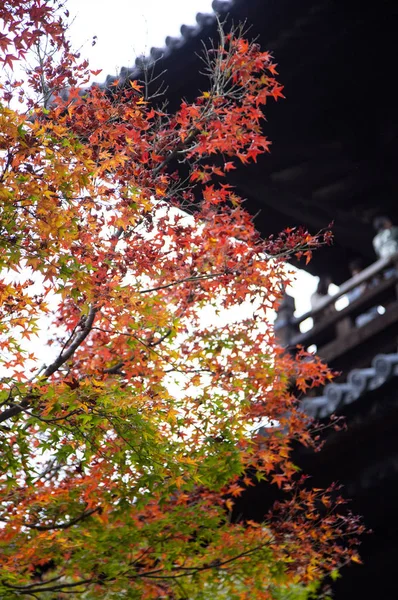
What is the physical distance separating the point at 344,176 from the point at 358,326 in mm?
1953

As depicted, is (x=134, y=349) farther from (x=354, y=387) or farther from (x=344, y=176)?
(x=344, y=176)

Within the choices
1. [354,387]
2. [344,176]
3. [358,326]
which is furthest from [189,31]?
[354,387]

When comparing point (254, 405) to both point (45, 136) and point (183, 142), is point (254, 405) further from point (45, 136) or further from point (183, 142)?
point (45, 136)

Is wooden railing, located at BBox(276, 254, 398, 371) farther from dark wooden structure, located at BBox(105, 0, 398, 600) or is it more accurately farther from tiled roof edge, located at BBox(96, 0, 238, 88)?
tiled roof edge, located at BBox(96, 0, 238, 88)

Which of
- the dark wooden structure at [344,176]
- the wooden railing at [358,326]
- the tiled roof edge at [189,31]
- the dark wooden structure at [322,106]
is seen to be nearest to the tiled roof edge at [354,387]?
the dark wooden structure at [344,176]

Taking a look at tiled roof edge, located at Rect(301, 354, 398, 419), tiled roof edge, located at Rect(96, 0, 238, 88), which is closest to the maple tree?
tiled roof edge, located at Rect(301, 354, 398, 419)

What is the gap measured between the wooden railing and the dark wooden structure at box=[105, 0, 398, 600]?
0.01 metres

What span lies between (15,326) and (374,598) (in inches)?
184

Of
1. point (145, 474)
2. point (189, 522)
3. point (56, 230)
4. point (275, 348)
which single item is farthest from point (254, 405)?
point (56, 230)

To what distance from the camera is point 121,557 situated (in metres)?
5.60

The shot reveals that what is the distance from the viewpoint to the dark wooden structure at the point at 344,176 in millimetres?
6520

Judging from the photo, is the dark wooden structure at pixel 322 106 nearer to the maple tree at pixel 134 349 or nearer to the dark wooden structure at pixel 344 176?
the dark wooden structure at pixel 344 176

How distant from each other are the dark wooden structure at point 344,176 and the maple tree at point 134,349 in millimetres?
528

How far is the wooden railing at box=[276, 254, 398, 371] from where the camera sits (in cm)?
675
